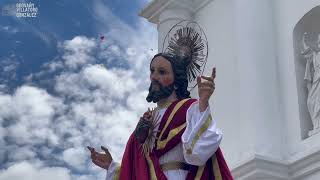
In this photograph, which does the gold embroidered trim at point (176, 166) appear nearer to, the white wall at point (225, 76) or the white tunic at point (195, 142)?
the white tunic at point (195, 142)

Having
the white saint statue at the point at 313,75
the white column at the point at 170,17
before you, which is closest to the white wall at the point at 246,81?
the white saint statue at the point at 313,75

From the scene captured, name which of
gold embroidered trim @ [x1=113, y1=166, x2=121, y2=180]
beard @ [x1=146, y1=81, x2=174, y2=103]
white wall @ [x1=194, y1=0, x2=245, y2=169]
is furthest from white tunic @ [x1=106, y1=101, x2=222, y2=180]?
white wall @ [x1=194, y1=0, x2=245, y2=169]

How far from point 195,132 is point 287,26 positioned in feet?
20.8

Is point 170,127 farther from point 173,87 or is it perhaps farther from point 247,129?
point 247,129

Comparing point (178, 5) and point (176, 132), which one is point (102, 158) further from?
point (178, 5)

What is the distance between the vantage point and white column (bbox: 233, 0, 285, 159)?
Result: 8969 millimetres

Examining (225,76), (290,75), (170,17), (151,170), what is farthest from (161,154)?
(170,17)

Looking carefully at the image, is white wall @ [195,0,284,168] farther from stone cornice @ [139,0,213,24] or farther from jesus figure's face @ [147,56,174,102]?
jesus figure's face @ [147,56,174,102]

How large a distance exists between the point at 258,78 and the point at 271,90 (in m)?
0.24

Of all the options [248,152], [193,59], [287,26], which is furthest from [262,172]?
[193,59]

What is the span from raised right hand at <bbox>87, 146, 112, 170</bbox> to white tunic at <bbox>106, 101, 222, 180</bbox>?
53 cm

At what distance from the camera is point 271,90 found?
367 inches

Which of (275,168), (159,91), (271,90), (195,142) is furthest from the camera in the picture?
(271,90)

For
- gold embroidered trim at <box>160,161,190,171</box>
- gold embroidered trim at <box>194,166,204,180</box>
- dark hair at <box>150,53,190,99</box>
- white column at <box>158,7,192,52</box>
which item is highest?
white column at <box>158,7,192,52</box>
